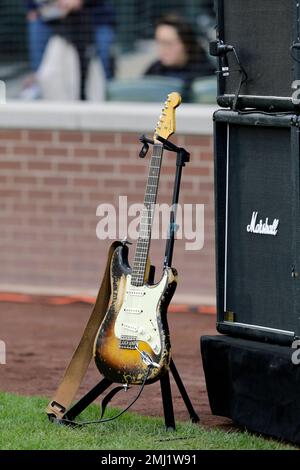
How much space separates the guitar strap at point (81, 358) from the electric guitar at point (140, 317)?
82 millimetres

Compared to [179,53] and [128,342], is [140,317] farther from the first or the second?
[179,53]

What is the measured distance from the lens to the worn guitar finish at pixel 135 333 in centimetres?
515

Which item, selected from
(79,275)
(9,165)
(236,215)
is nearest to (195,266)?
(79,275)

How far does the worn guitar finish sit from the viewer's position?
16.9ft

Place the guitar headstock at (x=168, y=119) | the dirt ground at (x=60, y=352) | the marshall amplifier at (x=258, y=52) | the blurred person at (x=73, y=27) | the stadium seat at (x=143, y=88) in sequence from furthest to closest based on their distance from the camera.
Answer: the blurred person at (x=73, y=27)
the stadium seat at (x=143, y=88)
the dirt ground at (x=60, y=352)
the guitar headstock at (x=168, y=119)
the marshall amplifier at (x=258, y=52)

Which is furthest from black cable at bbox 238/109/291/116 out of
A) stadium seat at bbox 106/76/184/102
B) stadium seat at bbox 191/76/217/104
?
stadium seat at bbox 106/76/184/102

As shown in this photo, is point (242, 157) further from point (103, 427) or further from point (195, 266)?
point (195, 266)

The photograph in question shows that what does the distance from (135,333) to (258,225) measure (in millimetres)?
733

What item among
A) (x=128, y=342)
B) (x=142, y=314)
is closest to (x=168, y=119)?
(x=142, y=314)

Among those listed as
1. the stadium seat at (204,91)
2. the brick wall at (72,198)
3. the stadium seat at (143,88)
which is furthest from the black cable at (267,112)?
the stadium seat at (143,88)

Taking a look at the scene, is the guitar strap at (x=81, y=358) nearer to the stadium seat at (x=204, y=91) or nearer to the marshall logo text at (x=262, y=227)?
the marshall logo text at (x=262, y=227)

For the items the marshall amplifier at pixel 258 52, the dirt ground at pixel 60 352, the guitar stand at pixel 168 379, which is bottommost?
the dirt ground at pixel 60 352

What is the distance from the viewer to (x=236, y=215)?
17.6ft

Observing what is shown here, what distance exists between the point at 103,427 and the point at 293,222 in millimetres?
1298
